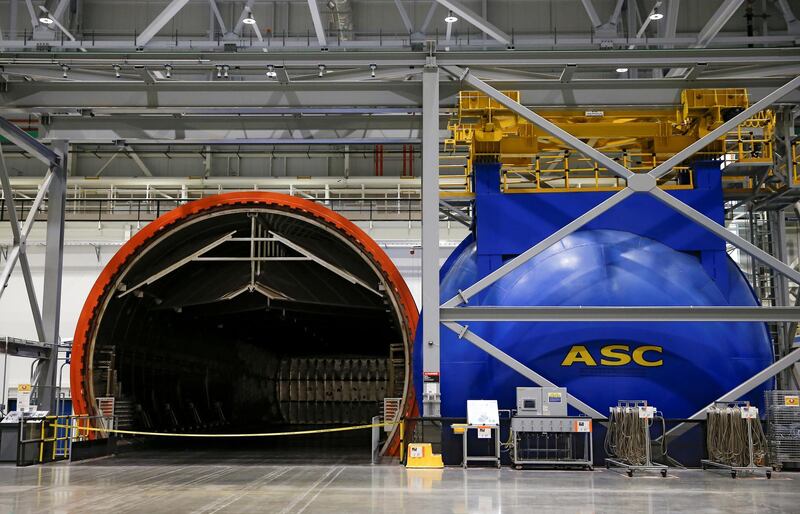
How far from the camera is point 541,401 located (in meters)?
14.7

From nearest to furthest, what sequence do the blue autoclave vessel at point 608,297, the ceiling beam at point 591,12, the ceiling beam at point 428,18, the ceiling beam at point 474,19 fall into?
the blue autoclave vessel at point 608,297 < the ceiling beam at point 474,19 < the ceiling beam at point 591,12 < the ceiling beam at point 428,18

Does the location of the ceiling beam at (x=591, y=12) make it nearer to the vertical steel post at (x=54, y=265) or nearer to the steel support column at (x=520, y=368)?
the steel support column at (x=520, y=368)

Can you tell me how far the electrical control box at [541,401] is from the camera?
574 inches

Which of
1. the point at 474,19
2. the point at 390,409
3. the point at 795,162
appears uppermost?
the point at 474,19

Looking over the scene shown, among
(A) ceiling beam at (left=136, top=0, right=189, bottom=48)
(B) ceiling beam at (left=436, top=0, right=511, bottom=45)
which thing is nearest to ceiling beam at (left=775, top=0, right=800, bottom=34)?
(B) ceiling beam at (left=436, top=0, right=511, bottom=45)

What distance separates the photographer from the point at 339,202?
3136cm

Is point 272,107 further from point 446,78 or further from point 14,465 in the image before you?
point 14,465

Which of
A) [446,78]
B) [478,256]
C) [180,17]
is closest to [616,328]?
[478,256]

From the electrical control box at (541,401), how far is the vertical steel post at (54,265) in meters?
11.9

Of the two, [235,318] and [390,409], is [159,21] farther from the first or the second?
[235,318]

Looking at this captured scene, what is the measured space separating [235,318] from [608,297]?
13594mm

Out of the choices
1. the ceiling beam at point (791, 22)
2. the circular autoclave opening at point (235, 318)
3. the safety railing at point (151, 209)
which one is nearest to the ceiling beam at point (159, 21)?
the circular autoclave opening at point (235, 318)

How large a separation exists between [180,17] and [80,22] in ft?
11.4

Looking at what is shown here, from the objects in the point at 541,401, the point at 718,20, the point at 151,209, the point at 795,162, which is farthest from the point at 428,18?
the point at 151,209
